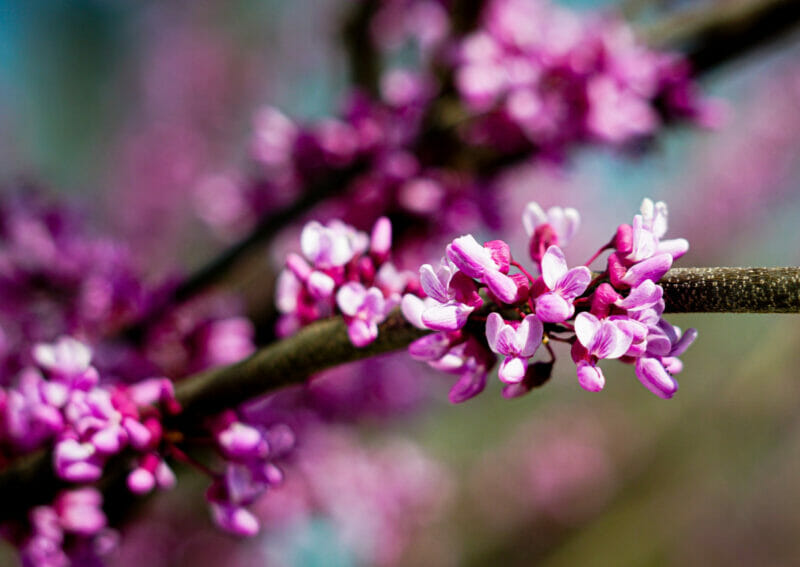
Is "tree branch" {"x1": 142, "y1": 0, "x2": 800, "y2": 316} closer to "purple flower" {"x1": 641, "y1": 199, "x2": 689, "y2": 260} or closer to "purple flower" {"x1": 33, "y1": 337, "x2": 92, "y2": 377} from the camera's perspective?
"purple flower" {"x1": 33, "y1": 337, "x2": 92, "y2": 377}

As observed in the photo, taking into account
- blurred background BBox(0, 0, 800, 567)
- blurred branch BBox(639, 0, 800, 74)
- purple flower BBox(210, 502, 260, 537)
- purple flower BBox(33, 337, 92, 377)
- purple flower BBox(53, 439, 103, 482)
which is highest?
blurred branch BBox(639, 0, 800, 74)

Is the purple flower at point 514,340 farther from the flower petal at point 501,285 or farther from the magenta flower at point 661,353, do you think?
the magenta flower at point 661,353

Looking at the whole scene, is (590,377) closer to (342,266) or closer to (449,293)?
(449,293)

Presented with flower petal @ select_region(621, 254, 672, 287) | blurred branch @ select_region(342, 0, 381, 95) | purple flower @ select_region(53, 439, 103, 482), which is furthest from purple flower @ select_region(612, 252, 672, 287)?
blurred branch @ select_region(342, 0, 381, 95)

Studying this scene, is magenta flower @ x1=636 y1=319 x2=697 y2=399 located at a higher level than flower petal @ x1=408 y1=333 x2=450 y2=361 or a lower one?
higher

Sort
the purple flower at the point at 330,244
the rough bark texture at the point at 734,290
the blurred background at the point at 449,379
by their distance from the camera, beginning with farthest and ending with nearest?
the blurred background at the point at 449,379, the purple flower at the point at 330,244, the rough bark texture at the point at 734,290

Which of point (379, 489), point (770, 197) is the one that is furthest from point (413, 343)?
point (770, 197)

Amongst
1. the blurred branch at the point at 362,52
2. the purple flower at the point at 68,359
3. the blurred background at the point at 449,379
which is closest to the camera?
the purple flower at the point at 68,359

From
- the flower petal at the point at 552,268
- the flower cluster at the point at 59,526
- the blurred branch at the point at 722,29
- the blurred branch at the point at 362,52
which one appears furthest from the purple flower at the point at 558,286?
the blurred branch at the point at 362,52
